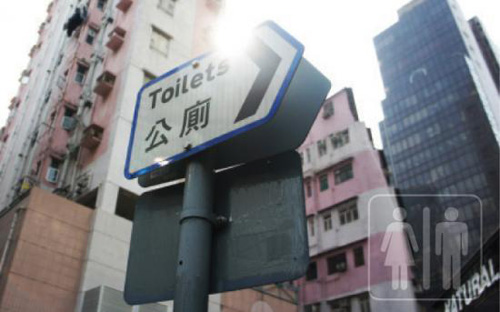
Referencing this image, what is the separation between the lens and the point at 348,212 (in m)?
26.8

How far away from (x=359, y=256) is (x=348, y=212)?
2.59 metres

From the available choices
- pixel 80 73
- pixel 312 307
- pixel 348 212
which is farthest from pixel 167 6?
pixel 312 307

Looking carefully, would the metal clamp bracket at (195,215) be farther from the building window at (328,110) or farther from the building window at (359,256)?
the building window at (328,110)

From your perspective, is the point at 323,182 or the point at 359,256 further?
the point at 323,182

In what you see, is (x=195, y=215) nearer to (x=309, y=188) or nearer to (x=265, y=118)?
(x=265, y=118)

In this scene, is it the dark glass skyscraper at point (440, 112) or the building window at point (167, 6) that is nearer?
the building window at point (167, 6)

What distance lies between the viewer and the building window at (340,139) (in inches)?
1147

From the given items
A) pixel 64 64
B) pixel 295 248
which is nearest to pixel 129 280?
pixel 295 248

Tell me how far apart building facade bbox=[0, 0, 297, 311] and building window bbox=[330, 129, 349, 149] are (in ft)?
33.1

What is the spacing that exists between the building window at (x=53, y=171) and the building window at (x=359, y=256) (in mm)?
14924

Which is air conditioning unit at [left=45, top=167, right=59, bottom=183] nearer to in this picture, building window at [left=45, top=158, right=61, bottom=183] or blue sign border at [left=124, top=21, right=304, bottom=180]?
building window at [left=45, top=158, right=61, bottom=183]

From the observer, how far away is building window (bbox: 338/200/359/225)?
26406 mm

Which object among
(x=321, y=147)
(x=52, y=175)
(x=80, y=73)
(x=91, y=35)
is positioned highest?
(x=91, y=35)

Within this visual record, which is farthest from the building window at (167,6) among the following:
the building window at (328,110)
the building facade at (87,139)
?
the building window at (328,110)
